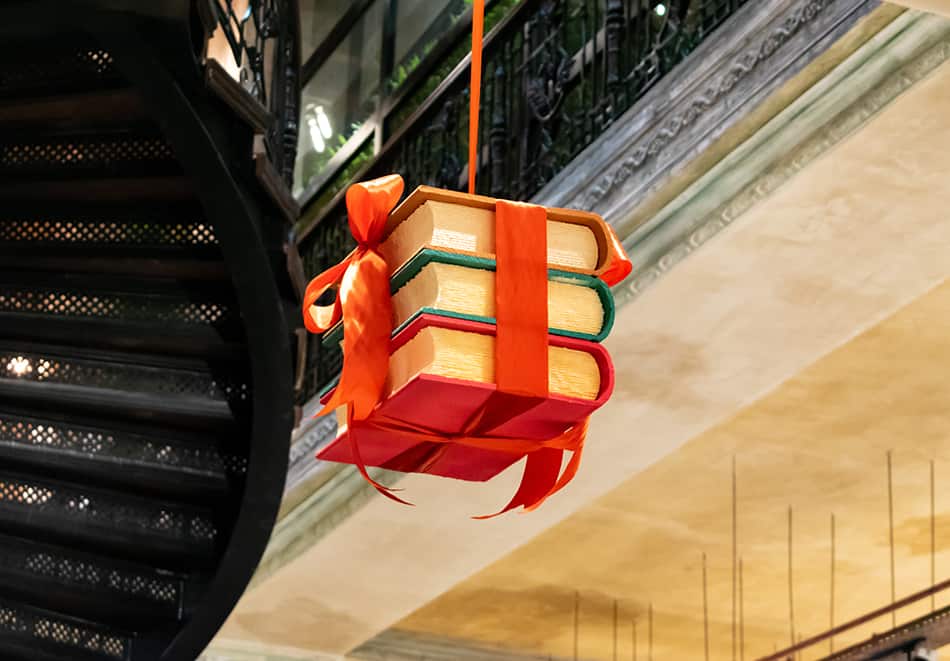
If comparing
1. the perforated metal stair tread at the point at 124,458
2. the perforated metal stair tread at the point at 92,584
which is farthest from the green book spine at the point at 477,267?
the perforated metal stair tread at the point at 92,584

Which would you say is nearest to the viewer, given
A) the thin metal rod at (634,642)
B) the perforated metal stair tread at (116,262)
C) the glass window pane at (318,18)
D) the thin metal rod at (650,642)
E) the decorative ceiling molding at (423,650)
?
the perforated metal stair tread at (116,262)

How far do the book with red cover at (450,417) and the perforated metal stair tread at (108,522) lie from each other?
3.06m

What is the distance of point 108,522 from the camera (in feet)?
17.7

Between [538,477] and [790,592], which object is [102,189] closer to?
[538,477]

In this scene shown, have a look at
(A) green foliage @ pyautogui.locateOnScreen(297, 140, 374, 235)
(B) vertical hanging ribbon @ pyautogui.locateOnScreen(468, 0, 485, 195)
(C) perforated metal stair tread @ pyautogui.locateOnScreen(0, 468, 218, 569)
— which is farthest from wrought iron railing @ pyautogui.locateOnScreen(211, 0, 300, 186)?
(A) green foliage @ pyautogui.locateOnScreen(297, 140, 374, 235)

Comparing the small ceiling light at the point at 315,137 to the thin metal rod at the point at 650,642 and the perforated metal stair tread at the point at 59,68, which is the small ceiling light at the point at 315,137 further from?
the perforated metal stair tread at the point at 59,68

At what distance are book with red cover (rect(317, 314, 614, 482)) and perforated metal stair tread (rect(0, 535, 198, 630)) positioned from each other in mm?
3153

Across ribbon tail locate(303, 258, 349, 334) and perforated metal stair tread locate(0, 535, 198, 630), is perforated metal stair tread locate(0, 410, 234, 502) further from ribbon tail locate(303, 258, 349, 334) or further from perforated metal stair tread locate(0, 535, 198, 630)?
ribbon tail locate(303, 258, 349, 334)

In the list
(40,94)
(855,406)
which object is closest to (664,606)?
(855,406)

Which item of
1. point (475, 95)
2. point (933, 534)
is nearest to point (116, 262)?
point (475, 95)

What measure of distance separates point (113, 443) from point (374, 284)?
3317 mm

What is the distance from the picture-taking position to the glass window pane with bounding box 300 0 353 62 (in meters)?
10.7

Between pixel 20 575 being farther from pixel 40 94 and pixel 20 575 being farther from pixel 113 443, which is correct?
pixel 40 94

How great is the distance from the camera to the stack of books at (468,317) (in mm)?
2131
